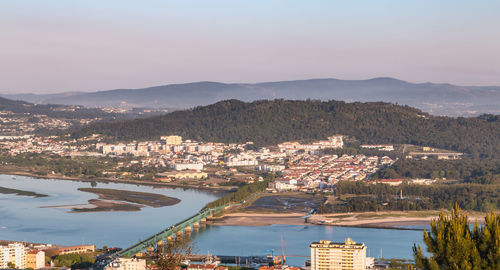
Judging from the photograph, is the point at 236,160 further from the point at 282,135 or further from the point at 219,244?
the point at 219,244

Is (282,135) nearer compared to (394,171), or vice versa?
(394,171)

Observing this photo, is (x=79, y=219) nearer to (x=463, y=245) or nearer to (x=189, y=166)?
(x=189, y=166)

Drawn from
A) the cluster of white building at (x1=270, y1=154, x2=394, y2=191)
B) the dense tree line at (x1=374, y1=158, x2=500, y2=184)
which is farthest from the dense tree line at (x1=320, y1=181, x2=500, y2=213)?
the dense tree line at (x1=374, y1=158, x2=500, y2=184)

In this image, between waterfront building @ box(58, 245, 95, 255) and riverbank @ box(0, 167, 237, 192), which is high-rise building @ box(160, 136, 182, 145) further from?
waterfront building @ box(58, 245, 95, 255)

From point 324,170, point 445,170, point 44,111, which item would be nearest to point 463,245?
point 445,170

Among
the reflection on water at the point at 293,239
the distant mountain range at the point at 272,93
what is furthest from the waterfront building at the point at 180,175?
the distant mountain range at the point at 272,93

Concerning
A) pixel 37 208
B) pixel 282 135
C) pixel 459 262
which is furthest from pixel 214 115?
pixel 459 262
